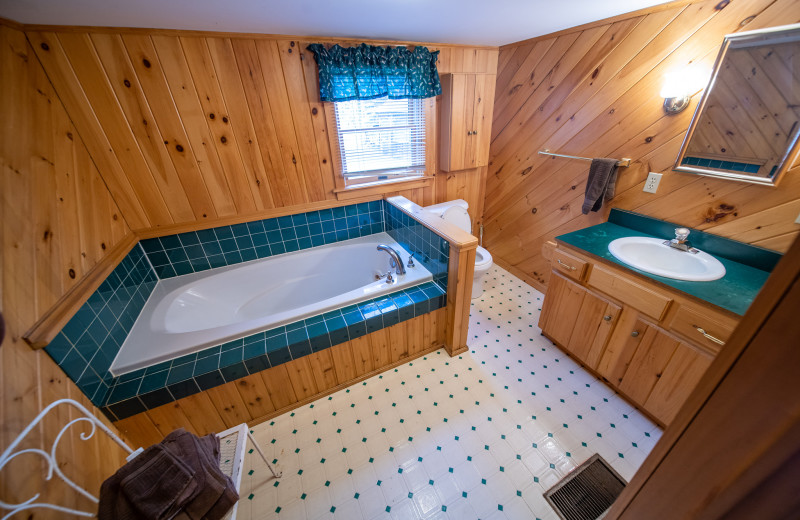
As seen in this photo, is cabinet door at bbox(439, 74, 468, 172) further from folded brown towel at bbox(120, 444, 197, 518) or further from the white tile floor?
folded brown towel at bbox(120, 444, 197, 518)

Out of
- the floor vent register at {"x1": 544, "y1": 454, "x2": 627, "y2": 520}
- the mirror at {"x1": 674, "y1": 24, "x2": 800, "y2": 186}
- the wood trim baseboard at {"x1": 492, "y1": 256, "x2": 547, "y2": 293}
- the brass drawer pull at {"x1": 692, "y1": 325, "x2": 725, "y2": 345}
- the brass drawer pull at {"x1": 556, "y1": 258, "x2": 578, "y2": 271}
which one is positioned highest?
the mirror at {"x1": 674, "y1": 24, "x2": 800, "y2": 186}

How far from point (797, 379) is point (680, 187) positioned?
69.8 inches

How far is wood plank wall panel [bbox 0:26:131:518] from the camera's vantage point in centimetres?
88

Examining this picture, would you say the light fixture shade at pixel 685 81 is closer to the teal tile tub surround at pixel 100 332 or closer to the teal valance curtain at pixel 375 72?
the teal valance curtain at pixel 375 72

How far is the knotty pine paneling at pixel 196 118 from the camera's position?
1.45m

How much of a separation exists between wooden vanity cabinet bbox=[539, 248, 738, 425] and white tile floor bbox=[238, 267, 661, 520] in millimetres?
189

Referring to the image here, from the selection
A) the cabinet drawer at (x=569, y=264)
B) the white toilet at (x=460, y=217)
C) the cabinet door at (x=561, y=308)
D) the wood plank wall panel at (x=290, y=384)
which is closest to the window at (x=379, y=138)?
the white toilet at (x=460, y=217)

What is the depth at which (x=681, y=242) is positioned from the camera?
1508mm

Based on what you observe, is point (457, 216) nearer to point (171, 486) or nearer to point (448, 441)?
point (448, 441)

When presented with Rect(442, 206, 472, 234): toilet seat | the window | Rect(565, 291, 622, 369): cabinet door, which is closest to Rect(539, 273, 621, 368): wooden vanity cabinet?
Rect(565, 291, 622, 369): cabinet door

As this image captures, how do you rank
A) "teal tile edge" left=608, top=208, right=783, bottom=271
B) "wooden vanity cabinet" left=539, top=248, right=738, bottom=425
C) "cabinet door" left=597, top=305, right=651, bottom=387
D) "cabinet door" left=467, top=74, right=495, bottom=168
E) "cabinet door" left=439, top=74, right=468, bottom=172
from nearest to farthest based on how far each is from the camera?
1. "wooden vanity cabinet" left=539, top=248, right=738, bottom=425
2. "teal tile edge" left=608, top=208, right=783, bottom=271
3. "cabinet door" left=597, top=305, right=651, bottom=387
4. "cabinet door" left=439, top=74, right=468, bottom=172
5. "cabinet door" left=467, top=74, right=495, bottom=168

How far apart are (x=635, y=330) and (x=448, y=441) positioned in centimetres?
111

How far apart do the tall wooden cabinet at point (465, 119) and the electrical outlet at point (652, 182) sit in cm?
122

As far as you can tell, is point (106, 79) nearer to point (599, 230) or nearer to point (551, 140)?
point (551, 140)
